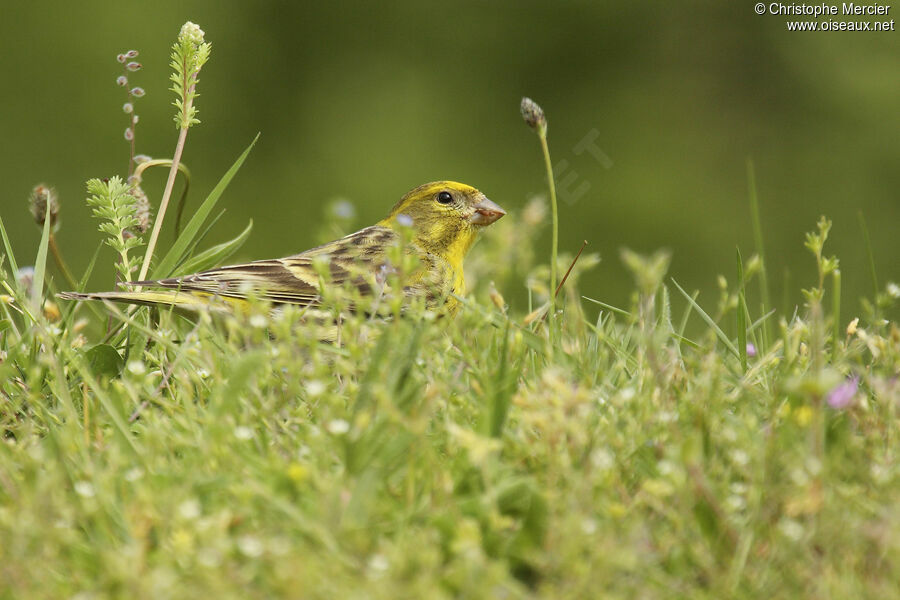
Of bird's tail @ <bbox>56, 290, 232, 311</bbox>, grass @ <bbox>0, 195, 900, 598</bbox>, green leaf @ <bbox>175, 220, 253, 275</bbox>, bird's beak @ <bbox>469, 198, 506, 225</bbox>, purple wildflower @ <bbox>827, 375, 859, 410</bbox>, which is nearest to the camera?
grass @ <bbox>0, 195, 900, 598</bbox>

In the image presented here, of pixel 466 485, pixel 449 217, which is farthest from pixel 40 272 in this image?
pixel 449 217

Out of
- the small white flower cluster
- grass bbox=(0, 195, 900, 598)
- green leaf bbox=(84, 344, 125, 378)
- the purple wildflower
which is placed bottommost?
green leaf bbox=(84, 344, 125, 378)

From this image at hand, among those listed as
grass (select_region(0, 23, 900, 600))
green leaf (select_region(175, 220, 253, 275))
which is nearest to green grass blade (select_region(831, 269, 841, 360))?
grass (select_region(0, 23, 900, 600))

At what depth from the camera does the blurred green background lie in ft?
41.2

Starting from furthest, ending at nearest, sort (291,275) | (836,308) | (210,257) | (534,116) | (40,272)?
(291,275) < (210,257) < (40,272) < (534,116) < (836,308)

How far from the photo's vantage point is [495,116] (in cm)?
1404

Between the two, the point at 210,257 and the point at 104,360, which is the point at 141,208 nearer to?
the point at 210,257

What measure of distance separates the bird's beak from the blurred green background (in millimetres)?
6355

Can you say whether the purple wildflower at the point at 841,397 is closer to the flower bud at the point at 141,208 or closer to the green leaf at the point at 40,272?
the green leaf at the point at 40,272

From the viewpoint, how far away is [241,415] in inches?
99.0

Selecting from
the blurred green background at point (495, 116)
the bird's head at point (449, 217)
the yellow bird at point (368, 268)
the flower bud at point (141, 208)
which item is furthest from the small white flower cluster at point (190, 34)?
the blurred green background at point (495, 116)

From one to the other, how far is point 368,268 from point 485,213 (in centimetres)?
149

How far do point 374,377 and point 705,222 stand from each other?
11.0m

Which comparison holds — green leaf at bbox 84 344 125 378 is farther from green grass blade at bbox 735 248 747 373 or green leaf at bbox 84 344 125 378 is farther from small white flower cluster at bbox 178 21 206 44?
green grass blade at bbox 735 248 747 373
